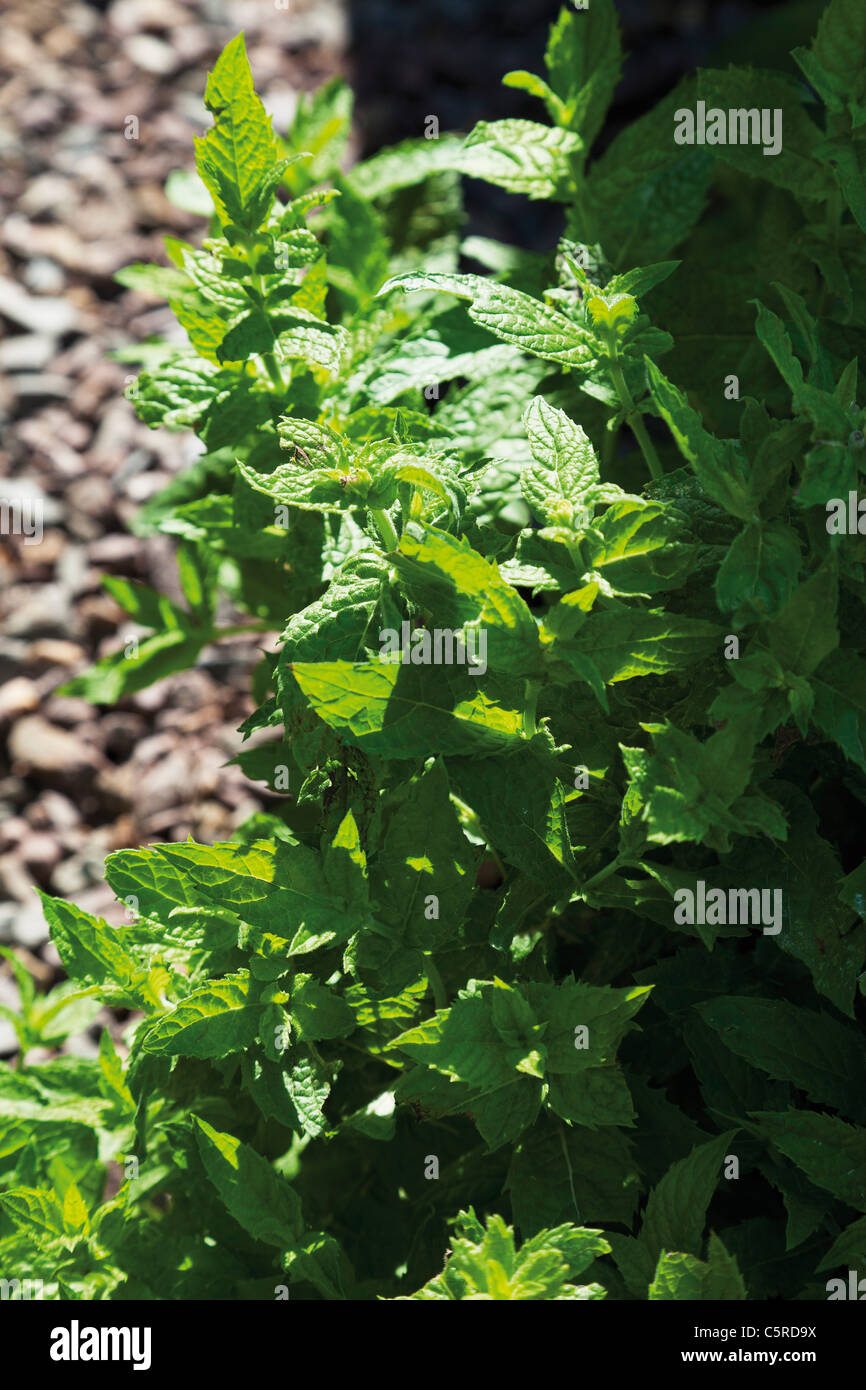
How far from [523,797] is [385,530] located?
31 centimetres

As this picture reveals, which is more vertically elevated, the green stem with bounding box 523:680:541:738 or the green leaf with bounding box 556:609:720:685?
the green leaf with bounding box 556:609:720:685

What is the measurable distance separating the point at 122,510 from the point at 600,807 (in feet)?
6.30

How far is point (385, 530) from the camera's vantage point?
3.94ft

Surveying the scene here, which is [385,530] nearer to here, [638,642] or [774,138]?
[638,642]

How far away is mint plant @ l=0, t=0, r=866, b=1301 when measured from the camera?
115 cm

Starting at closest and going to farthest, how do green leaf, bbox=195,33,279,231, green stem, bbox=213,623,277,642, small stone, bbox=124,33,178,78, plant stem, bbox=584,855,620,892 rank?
1. plant stem, bbox=584,855,620,892
2. green leaf, bbox=195,33,279,231
3. green stem, bbox=213,623,277,642
4. small stone, bbox=124,33,178,78

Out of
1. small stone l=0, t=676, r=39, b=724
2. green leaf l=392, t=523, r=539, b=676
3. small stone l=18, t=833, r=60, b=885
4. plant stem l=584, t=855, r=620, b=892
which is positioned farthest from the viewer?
small stone l=0, t=676, r=39, b=724

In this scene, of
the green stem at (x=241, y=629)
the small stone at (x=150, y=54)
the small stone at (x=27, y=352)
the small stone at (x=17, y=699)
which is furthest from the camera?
the small stone at (x=150, y=54)

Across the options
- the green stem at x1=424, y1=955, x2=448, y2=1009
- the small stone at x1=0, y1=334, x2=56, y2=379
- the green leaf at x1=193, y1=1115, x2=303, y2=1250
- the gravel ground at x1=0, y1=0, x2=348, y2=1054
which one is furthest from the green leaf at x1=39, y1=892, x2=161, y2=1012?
the small stone at x1=0, y1=334, x2=56, y2=379

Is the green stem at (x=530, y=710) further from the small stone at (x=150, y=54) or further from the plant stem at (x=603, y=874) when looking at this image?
the small stone at (x=150, y=54)

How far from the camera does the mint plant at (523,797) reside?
1152 mm

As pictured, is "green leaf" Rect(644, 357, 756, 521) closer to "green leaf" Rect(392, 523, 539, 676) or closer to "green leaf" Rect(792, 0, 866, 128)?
"green leaf" Rect(392, 523, 539, 676)

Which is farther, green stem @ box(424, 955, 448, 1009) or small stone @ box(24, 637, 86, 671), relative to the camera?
small stone @ box(24, 637, 86, 671)

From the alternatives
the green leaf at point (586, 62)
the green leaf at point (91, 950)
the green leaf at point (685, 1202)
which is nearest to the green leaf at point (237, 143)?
the green leaf at point (586, 62)
